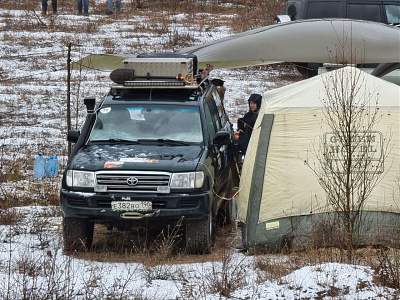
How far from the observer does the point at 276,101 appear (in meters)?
9.73

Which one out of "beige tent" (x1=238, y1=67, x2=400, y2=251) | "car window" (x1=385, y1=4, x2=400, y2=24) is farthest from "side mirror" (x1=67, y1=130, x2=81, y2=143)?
"car window" (x1=385, y1=4, x2=400, y2=24)

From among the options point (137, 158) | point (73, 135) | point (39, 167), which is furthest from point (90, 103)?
point (39, 167)

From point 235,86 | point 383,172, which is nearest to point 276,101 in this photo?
point 383,172

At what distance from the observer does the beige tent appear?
30.1 ft

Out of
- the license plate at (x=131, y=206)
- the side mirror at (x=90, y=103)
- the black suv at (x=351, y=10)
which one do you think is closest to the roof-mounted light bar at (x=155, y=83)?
the side mirror at (x=90, y=103)

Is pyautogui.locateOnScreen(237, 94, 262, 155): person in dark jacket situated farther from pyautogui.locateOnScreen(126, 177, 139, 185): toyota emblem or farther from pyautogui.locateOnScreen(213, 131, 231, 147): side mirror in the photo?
pyautogui.locateOnScreen(126, 177, 139, 185): toyota emblem

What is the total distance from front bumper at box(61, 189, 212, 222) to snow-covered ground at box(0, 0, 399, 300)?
48 centimetres

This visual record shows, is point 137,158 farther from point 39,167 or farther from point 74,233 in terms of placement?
point 39,167

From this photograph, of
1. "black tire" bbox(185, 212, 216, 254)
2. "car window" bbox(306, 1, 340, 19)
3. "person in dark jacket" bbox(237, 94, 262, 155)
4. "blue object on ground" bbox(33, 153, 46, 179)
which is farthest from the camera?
"car window" bbox(306, 1, 340, 19)

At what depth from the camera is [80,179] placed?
911cm

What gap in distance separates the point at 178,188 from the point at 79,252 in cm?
133

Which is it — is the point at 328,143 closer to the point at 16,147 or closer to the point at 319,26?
the point at 319,26

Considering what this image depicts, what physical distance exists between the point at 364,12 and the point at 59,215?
1029 cm

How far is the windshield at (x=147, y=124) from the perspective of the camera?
996 cm
